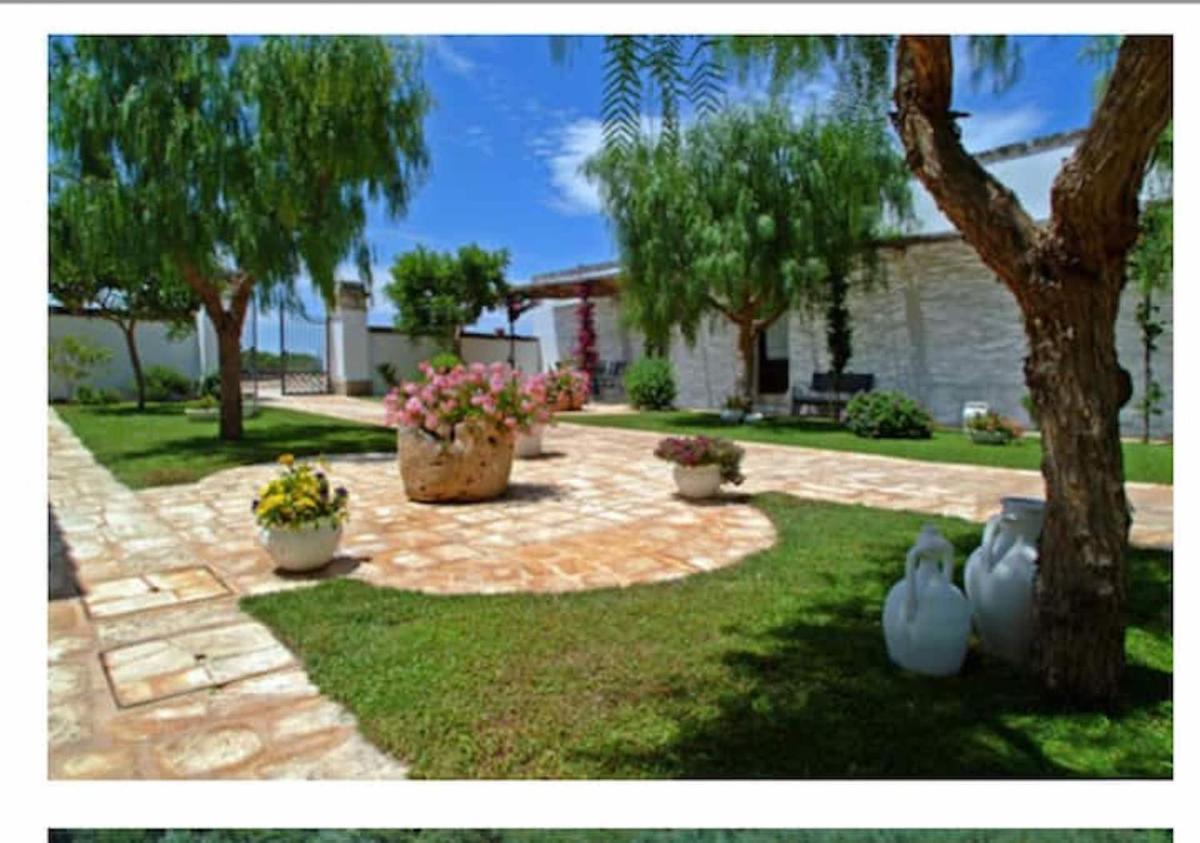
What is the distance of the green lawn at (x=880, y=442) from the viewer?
7672 mm

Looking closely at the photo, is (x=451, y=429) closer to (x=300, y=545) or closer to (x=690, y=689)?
(x=300, y=545)

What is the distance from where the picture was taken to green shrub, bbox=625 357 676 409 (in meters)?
16.4

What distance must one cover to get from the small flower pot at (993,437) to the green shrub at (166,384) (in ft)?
60.7

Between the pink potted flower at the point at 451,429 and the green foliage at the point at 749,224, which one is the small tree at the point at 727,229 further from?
the pink potted flower at the point at 451,429

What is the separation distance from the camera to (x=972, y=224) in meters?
2.37

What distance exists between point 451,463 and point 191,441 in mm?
5879

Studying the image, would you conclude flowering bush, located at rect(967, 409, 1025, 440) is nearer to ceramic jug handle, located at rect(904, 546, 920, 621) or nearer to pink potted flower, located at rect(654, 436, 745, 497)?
pink potted flower, located at rect(654, 436, 745, 497)

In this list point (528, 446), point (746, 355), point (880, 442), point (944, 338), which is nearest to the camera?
point (528, 446)

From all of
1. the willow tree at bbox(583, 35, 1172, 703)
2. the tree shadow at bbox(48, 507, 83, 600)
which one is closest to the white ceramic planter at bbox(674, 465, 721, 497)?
the willow tree at bbox(583, 35, 1172, 703)

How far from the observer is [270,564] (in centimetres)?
405

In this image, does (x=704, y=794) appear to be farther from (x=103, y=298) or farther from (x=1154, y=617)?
(x=103, y=298)

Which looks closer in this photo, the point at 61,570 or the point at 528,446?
the point at 61,570

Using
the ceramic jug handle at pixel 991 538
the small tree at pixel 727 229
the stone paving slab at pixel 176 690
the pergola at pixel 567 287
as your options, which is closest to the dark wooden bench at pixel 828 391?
the small tree at pixel 727 229

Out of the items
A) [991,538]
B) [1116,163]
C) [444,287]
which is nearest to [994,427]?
[991,538]
